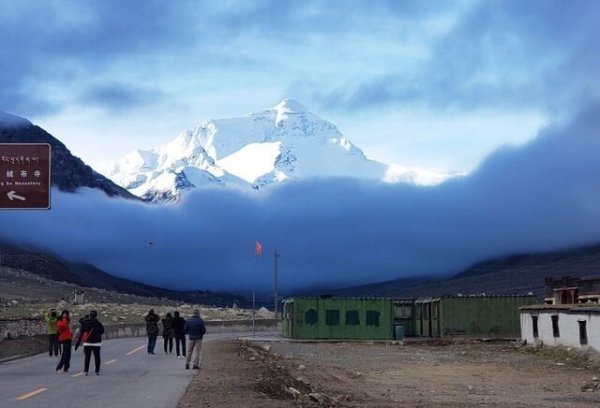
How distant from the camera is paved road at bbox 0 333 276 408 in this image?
57.1 feet

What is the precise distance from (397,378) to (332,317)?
91.8ft

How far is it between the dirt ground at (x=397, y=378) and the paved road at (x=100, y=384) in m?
0.73

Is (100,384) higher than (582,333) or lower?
lower

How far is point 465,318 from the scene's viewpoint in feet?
183

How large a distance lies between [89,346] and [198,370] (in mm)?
3220

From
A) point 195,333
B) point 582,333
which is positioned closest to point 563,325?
point 582,333

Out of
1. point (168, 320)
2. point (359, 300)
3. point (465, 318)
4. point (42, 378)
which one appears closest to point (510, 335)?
point (465, 318)

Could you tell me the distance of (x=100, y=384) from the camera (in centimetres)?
2136

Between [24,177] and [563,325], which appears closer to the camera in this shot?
[24,177]

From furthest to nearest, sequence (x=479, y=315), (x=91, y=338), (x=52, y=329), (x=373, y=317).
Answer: (x=373, y=317), (x=479, y=315), (x=52, y=329), (x=91, y=338)

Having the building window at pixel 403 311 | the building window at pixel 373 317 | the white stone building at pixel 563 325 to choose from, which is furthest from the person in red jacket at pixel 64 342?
the building window at pixel 403 311

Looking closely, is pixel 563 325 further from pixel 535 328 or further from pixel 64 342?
pixel 64 342

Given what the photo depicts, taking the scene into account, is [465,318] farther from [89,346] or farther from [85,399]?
[85,399]

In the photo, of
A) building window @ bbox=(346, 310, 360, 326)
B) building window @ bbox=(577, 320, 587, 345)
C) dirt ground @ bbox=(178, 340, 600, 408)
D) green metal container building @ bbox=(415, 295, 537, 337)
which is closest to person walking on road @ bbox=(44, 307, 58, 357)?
dirt ground @ bbox=(178, 340, 600, 408)
